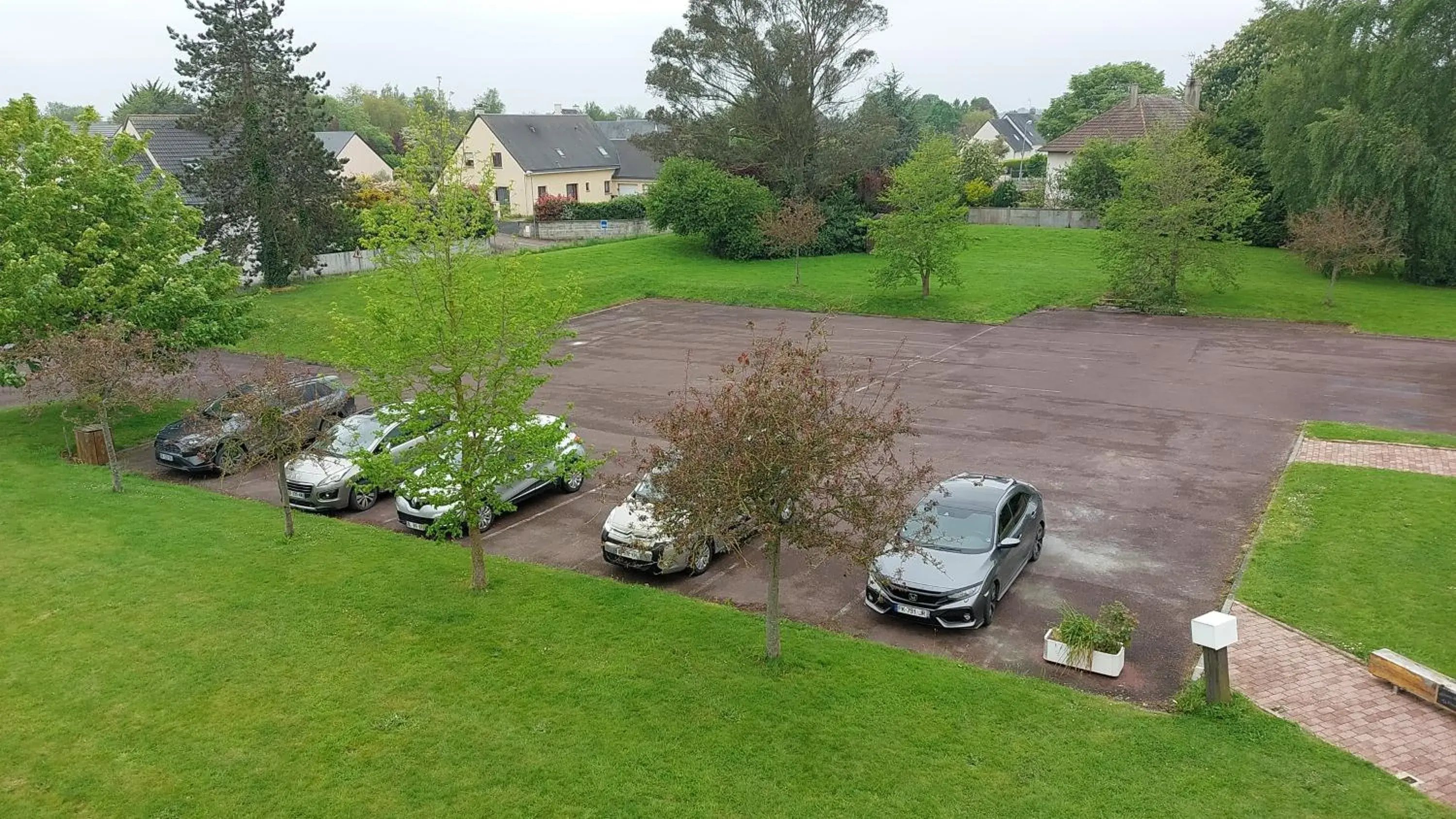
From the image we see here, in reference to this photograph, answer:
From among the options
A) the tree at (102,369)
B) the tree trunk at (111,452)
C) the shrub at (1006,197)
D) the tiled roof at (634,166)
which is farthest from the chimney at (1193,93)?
the tree trunk at (111,452)

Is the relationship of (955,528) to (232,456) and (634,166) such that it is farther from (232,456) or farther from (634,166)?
(634,166)

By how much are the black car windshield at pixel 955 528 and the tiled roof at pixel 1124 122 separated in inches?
1743

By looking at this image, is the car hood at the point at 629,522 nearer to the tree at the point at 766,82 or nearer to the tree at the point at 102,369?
the tree at the point at 102,369

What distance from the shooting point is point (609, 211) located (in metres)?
54.9

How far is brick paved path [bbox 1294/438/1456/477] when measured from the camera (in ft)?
55.2

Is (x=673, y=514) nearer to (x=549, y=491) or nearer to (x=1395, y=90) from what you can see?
(x=549, y=491)

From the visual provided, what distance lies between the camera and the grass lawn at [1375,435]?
18.3 meters

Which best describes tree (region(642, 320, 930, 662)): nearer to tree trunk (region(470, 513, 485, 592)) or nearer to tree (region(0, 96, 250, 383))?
tree trunk (region(470, 513, 485, 592))

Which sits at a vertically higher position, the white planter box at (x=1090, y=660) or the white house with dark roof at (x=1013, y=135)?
the white house with dark roof at (x=1013, y=135)

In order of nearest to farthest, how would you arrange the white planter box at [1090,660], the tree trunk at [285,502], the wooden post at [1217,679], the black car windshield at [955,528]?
the wooden post at [1217,679] → the white planter box at [1090,660] → the black car windshield at [955,528] → the tree trunk at [285,502]

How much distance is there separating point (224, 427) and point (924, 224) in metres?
25.7

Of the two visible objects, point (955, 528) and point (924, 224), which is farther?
point (924, 224)

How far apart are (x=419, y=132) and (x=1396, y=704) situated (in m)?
12.9

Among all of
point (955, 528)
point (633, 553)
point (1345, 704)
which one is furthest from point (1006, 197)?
point (1345, 704)
